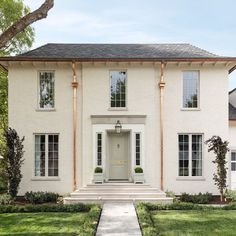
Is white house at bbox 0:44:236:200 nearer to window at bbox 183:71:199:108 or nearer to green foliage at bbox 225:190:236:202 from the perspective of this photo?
window at bbox 183:71:199:108

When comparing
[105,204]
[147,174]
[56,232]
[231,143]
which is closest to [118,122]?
[147,174]

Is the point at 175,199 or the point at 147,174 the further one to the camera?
the point at 147,174

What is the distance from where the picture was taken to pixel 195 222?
11633mm

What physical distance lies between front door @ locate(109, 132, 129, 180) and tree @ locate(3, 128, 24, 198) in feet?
14.2

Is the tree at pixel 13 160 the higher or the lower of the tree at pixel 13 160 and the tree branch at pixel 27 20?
the lower

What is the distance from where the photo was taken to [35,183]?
→ 1761 centimetres

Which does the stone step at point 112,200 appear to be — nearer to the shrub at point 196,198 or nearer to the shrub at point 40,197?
the shrub at point 196,198

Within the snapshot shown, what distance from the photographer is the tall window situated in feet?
58.9

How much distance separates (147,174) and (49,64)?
709cm

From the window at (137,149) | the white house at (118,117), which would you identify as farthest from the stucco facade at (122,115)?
the window at (137,149)

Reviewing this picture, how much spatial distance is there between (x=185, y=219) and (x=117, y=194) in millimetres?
4456

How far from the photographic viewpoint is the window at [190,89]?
1806 centimetres

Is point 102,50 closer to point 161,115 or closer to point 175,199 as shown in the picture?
point 161,115

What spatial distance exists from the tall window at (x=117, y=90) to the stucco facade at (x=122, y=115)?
10.9 inches
